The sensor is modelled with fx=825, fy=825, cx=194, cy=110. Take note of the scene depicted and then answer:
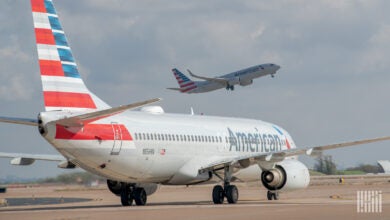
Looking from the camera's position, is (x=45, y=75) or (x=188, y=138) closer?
(x=45, y=75)

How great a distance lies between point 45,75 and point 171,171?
7.45 m

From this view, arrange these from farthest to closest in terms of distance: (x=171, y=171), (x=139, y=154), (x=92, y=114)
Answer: (x=171, y=171) < (x=139, y=154) < (x=92, y=114)

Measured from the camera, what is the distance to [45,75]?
27.7m

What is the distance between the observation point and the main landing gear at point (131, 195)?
33344mm

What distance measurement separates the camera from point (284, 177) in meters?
33.4

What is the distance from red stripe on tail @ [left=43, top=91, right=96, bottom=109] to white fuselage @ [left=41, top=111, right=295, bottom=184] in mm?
843

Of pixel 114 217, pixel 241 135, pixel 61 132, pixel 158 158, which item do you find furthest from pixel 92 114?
pixel 241 135

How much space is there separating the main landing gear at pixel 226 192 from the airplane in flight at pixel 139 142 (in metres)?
0.04

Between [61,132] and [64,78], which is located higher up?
[64,78]

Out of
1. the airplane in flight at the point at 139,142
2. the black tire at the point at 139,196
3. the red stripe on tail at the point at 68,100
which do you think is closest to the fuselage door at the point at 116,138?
the airplane in flight at the point at 139,142

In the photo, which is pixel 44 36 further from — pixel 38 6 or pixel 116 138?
pixel 116 138

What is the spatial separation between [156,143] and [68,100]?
477 centimetres

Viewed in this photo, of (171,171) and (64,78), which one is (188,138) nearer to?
(171,171)

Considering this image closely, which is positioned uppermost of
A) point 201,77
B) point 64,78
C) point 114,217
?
point 201,77
